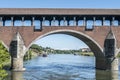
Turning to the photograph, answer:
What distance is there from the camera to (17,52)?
50.7 m

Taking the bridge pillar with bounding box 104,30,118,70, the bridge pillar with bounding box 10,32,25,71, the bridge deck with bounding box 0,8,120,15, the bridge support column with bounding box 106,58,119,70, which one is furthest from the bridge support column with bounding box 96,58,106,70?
the bridge pillar with bounding box 10,32,25,71

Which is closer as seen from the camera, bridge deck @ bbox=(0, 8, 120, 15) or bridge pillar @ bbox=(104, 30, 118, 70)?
bridge pillar @ bbox=(104, 30, 118, 70)

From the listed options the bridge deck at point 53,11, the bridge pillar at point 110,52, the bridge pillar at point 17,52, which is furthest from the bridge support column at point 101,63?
the bridge pillar at point 17,52

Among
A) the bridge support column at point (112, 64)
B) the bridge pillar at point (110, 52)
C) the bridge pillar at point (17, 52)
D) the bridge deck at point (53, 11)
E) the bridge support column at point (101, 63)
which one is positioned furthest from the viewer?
the bridge support column at point (101, 63)

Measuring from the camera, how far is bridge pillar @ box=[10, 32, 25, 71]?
50.0 m

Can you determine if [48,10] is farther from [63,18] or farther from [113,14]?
[113,14]

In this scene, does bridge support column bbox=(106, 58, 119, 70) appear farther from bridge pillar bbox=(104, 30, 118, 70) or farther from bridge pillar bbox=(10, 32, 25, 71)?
bridge pillar bbox=(10, 32, 25, 71)

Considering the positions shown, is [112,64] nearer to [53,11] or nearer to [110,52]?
[110,52]

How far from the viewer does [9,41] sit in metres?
51.7

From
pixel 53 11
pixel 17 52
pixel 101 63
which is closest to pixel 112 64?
pixel 101 63

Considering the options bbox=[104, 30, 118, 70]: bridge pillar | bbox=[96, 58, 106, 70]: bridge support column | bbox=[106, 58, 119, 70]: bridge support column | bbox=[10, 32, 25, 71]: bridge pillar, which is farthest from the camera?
bbox=[96, 58, 106, 70]: bridge support column

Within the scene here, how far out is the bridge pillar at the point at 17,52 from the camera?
1969 inches

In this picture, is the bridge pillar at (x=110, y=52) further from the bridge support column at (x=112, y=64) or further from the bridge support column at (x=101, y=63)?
the bridge support column at (x=101, y=63)

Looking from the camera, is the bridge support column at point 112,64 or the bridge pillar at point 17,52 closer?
the bridge pillar at point 17,52
